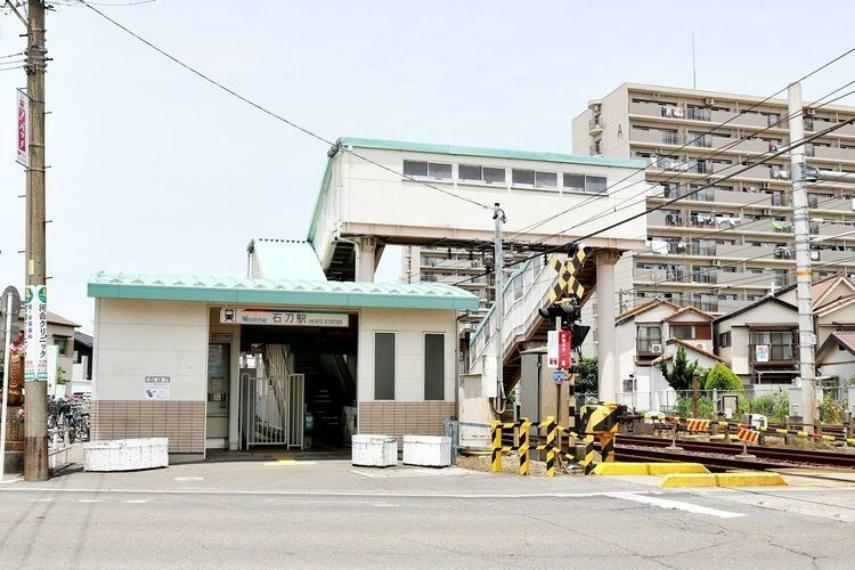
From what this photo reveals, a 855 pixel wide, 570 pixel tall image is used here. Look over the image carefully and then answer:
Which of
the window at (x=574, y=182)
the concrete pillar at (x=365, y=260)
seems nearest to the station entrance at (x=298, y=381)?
the concrete pillar at (x=365, y=260)

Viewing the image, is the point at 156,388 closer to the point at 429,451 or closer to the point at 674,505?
the point at 429,451

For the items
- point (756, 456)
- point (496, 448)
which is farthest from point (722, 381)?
point (496, 448)

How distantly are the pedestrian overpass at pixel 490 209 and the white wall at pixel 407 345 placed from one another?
10906 millimetres

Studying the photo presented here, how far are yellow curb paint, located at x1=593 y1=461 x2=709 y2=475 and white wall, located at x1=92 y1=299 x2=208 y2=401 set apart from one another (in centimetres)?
862

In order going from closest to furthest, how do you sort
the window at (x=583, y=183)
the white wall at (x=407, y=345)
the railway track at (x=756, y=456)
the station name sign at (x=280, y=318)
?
the station name sign at (x=280, y=318)
the railway track at (x=756, y=456)
the white wall at (x=407, y=345)
the window at (x=583, y=183)

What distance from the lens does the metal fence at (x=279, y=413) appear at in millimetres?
22336

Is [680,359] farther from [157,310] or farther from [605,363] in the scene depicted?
[157,310]

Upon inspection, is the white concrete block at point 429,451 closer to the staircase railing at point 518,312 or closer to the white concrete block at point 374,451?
the white concrete block at point 374,451

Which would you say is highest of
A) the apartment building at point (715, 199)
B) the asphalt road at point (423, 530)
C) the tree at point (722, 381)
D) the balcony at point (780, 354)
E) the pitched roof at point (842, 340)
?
the apartment building at point (715, 199)

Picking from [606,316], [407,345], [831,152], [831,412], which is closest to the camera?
[407,345]

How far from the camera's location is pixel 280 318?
19469mm

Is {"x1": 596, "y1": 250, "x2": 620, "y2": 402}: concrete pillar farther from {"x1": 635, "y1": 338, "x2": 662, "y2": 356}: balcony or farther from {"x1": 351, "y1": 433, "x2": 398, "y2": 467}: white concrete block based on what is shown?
{"x1": 635, "y1": 338, "x2": 662, "y2": 356}: balcony

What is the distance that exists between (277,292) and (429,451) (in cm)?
482

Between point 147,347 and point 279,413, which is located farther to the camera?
point 279,413
